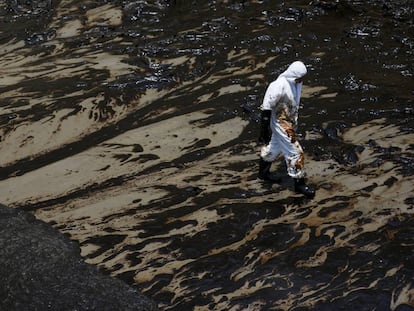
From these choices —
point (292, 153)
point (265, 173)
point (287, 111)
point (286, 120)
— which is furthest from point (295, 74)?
point (265, 173)

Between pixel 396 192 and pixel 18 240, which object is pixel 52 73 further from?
pixel 396 192

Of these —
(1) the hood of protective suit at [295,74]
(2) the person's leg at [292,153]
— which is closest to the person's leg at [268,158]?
(2) the person's leg at [292,153]

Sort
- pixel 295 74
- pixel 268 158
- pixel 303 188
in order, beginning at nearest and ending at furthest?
pixel 295 74 → pixel 303 188 → pixel 268 158

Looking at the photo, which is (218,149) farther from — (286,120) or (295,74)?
(295,74)

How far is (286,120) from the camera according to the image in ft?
21.7

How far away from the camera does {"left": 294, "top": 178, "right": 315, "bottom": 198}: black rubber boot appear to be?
6.72 metres

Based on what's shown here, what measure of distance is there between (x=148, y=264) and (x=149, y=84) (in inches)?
189

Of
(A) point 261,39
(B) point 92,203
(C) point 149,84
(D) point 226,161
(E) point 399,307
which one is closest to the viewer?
(E) point 399,307

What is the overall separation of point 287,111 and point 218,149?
1.64 meters

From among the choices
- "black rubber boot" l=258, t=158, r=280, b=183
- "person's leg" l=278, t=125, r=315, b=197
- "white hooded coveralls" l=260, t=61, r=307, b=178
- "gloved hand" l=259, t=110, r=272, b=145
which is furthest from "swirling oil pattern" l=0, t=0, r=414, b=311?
"gloved hand" l=259, t=110, r=272, b=145

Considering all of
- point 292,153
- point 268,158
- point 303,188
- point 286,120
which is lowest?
point 303,188

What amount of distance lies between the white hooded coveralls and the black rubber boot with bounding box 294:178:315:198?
84mm

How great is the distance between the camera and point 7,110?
9.23 meters

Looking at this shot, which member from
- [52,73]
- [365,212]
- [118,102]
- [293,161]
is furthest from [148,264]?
[52,73]
